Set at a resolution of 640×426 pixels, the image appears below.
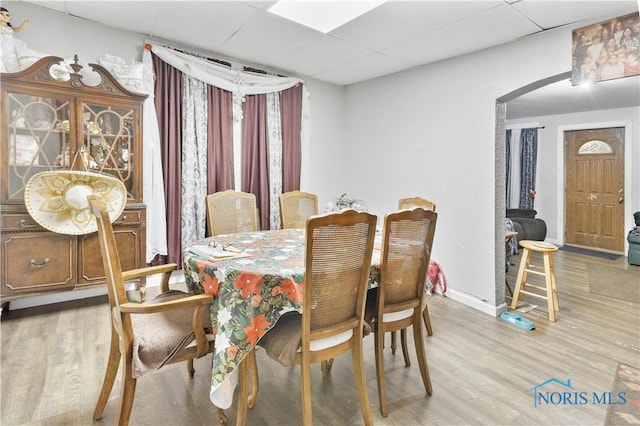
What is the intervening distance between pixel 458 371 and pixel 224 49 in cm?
355

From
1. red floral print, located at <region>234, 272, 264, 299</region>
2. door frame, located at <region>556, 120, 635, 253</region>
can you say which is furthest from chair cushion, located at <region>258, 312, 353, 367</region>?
door frame, located at <region>556, 120, 635, 253</region>

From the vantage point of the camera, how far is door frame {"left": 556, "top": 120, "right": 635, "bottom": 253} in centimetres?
600

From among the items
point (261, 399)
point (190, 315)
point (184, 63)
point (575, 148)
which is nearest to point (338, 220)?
point (190, 315)

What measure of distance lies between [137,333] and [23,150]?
7.14ft

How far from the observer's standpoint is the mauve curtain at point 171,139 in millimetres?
3547

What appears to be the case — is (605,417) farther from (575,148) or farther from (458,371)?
(575,148)

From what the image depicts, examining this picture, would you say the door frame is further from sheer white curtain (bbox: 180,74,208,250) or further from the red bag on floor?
sheer white curtain (bbox: 180,74,208,250)

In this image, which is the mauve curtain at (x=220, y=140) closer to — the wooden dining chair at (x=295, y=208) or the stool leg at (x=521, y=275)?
the wooden dining chair at (x=295, y=208)

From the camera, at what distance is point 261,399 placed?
78.3 inches

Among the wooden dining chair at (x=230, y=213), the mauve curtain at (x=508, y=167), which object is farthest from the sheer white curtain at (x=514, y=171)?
the wooden dining chair at (x=230, y=213)

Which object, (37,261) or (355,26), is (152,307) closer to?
(37,261)

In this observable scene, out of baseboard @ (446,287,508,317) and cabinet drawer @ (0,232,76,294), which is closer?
cabinet drawer @ (0,232,76,294)

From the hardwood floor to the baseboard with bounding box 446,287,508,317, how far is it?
10 cm

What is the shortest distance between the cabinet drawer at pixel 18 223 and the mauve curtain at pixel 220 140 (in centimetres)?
155
